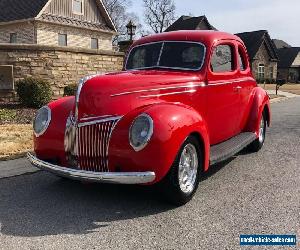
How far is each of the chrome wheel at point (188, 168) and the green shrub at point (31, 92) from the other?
837 cm

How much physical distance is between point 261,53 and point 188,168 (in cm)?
4811

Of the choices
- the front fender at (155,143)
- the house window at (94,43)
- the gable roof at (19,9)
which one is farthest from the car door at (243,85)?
the house window at (94,43)

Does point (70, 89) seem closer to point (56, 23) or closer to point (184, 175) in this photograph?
point (184, 175)

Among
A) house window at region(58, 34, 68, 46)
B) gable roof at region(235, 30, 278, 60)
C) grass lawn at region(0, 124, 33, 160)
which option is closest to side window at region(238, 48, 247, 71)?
grass lawn at region(0, 124, 33, 160)

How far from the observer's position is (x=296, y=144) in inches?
324

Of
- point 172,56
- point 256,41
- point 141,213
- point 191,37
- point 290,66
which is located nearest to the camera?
point 141,213

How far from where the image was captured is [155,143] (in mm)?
4195

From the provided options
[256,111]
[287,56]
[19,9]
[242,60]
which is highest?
[19,9]

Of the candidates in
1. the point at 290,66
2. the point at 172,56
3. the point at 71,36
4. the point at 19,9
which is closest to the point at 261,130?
the point at 172,56

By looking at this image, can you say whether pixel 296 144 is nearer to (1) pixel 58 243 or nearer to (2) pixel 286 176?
(2) pixel 286 176

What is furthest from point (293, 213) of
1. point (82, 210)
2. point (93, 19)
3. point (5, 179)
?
point (93, 19)

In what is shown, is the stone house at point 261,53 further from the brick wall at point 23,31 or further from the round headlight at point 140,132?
the round headlight at point 140,132

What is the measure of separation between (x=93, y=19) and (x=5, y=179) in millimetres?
28340

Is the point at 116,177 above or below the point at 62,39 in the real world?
below
